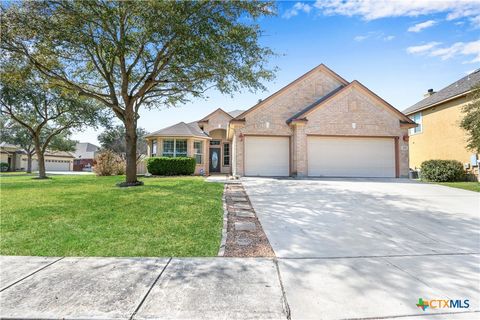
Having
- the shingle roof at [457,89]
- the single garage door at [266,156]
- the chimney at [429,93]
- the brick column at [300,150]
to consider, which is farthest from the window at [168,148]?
the chimney at [429,93]

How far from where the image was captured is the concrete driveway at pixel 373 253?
102 inches

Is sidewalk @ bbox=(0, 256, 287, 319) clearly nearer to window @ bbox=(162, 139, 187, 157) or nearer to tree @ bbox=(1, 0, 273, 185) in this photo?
tree @ bbox=(1, 0, 273, 185)

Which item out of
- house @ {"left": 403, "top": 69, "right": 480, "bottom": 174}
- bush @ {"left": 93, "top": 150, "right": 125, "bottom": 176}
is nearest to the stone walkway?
bush @ {"left": 93, "top": 150, "right": 125, "bottom": 176}

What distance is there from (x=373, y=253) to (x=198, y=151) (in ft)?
57.1

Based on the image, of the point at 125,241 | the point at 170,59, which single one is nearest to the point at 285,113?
the point at 170,59

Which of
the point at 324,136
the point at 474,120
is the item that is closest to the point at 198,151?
the point at 324,136

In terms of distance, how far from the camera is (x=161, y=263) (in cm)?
351

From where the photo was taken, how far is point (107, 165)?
59.3 feet

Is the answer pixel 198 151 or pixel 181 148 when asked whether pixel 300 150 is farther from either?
pixel 181 148

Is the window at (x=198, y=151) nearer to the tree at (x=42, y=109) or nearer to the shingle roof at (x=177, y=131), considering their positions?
the shingle roof at (x=177, y=131)

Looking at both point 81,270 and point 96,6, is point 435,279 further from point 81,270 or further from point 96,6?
point 96,6

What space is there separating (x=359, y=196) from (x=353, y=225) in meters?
3.41

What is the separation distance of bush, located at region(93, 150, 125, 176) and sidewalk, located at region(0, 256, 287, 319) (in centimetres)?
1582

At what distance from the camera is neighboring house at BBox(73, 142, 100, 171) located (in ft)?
152
